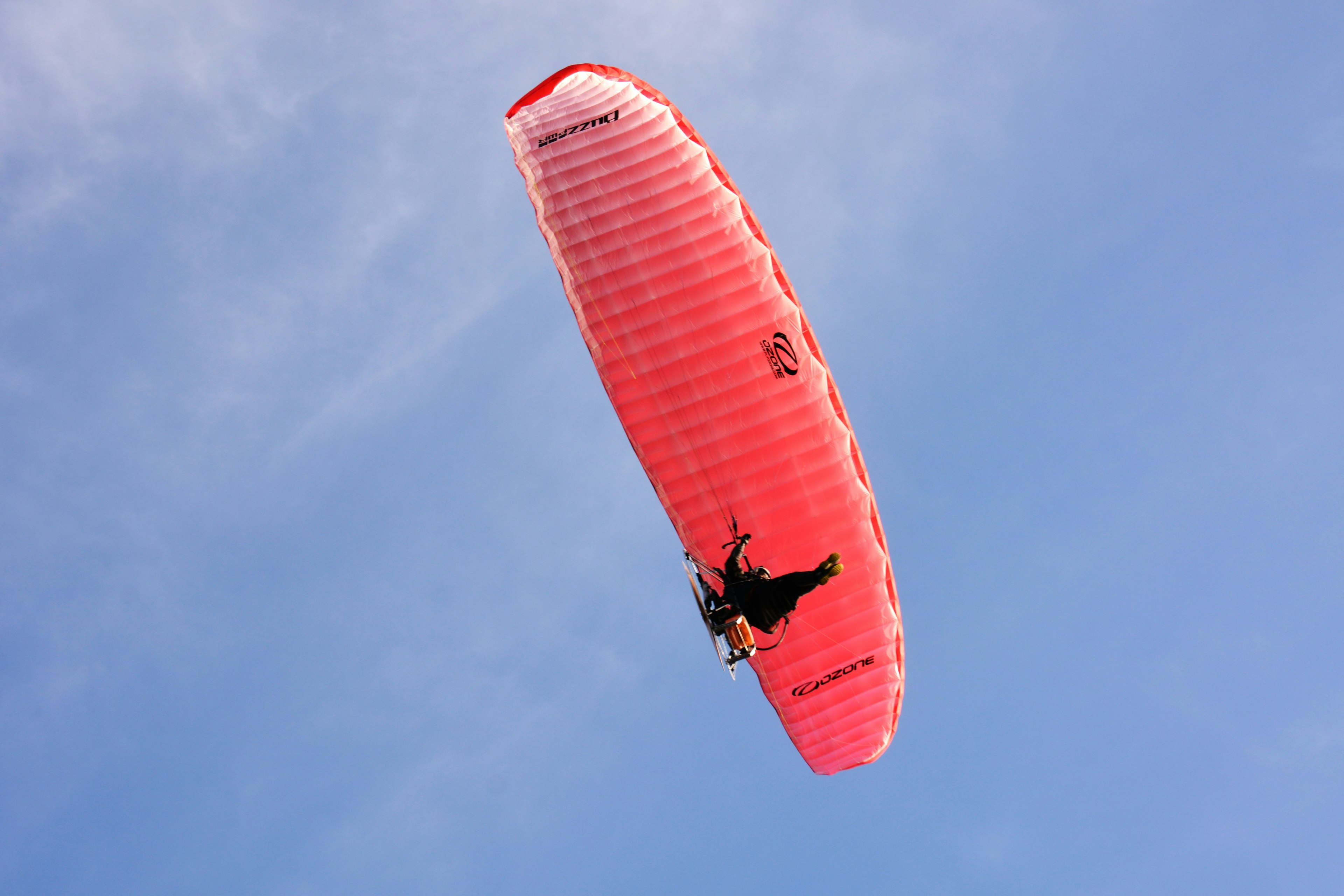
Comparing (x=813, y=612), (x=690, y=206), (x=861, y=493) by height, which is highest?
(x=690, y=206)

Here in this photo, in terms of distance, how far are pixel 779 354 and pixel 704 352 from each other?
4.09 ft

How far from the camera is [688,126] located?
1755 centimetres

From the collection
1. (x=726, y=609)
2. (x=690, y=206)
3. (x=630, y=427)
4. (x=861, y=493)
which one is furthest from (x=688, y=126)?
(x=726, y=609)

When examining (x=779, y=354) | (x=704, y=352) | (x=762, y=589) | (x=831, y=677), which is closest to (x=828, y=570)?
(x=762, y=589)

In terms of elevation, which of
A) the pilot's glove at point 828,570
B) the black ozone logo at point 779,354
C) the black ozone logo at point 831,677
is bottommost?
the black ozone logo at point 831,677

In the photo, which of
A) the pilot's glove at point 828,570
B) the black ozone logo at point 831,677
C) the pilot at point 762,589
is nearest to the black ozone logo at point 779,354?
the pilot at point 762,589

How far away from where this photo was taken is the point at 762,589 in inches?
633

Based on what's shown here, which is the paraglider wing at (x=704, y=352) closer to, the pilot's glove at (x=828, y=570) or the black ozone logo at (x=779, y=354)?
the black ozone logo at (x=779, y=354)

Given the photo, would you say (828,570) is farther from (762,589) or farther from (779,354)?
(779,354)

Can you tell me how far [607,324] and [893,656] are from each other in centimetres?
772

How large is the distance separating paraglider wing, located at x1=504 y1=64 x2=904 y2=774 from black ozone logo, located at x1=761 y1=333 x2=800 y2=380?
0.08 ft

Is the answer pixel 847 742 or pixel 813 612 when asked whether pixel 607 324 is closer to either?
pixel 813 612

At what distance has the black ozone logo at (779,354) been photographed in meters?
16.5

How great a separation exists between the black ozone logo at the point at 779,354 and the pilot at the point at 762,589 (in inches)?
111
